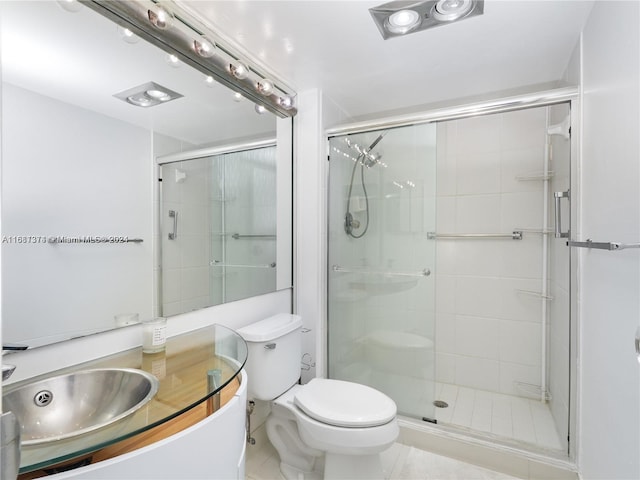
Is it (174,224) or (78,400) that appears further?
(174,224)

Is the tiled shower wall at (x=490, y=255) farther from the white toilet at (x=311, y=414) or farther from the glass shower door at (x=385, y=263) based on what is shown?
the white toilet at (x=311, y=414)

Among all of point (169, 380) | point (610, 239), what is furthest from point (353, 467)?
point (610, 239)

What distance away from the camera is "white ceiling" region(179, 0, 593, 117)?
4.92 feet

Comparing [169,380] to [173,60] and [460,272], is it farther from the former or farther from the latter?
[460,272]

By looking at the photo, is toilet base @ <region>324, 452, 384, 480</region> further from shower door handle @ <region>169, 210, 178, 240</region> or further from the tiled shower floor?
shower door handle @ <region>169, 210, 178, 240</region>

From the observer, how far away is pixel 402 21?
158 centimetres

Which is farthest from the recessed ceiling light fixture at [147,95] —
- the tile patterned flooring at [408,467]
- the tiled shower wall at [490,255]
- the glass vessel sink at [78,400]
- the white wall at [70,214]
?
the tiled shower wall at [490,255]

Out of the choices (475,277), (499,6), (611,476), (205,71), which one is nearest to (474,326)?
(475,277)

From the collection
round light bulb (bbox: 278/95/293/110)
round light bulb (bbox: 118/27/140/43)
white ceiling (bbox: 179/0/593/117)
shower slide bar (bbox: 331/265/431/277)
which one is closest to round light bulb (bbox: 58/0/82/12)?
round light bulb (bbox: 118/27/140/43)

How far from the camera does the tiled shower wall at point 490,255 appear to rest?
2.43 m

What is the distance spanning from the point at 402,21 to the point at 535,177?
4.71ft

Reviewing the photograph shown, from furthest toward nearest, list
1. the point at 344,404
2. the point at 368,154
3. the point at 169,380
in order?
the point at 368,154 < the point at 344,404 < the point at 169,380

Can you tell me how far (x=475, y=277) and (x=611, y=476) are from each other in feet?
4.82

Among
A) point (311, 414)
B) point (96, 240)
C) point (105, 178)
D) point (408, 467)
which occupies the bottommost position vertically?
point (408, 467)
